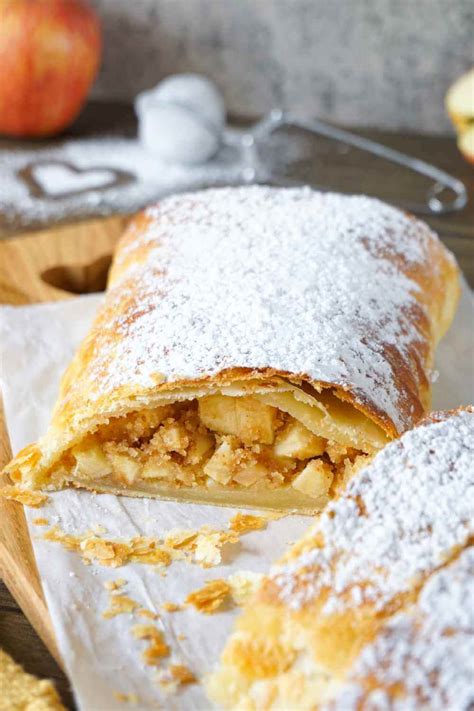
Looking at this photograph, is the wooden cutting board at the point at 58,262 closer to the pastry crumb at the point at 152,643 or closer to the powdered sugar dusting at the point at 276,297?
Answer: the powdered sugar dusting at the point at 276,297

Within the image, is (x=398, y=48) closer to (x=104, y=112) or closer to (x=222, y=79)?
(x=222, y=79)

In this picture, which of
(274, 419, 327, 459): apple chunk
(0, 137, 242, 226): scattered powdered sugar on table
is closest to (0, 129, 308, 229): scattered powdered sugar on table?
(0, 137, 242, 226): scattered powdered sugar on table

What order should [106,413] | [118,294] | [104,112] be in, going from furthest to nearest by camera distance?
[104,112] → [118,294] → [106,413]

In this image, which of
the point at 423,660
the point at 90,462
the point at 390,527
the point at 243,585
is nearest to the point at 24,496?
the point at 90,462

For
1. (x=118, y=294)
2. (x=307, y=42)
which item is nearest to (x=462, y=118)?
(x=307, y=42)

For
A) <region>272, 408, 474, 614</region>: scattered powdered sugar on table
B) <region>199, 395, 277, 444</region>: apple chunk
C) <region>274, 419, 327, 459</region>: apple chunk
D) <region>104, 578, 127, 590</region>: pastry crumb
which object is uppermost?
<region>272, 408, 474, 614</region>: scattered powdered sugar on table

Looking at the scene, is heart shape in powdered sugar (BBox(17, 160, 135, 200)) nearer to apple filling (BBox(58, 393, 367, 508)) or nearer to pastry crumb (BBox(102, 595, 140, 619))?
apple filling (BBox(58, 393, 367, 508))
